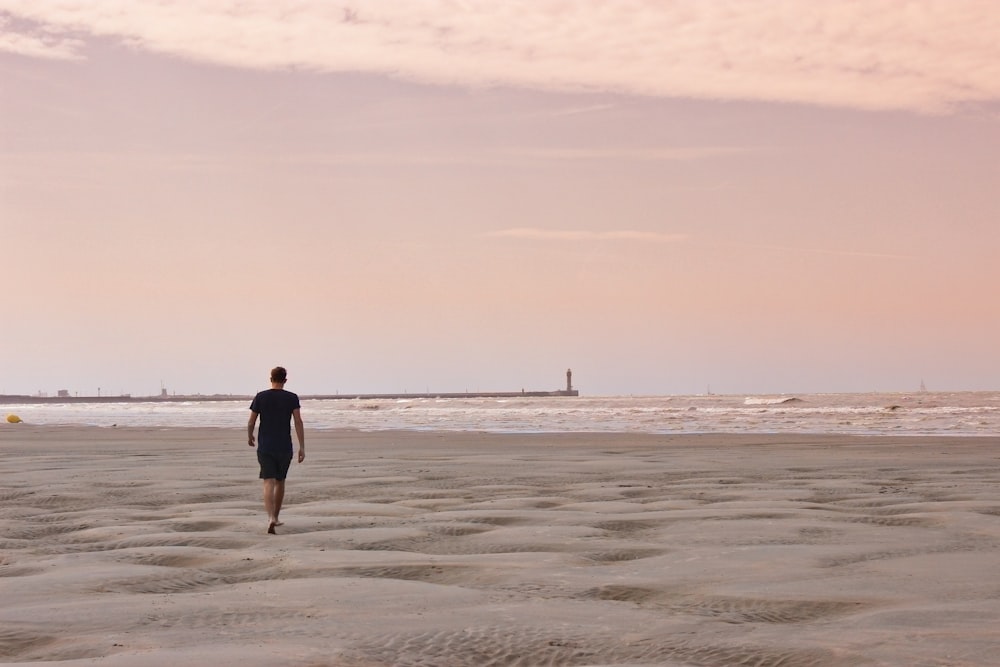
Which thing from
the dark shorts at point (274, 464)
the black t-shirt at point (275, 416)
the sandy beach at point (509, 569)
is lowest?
the sandy beach at point (509, 569)

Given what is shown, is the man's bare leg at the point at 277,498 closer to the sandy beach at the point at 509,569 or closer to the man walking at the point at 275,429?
the man walking at the point at 275,429

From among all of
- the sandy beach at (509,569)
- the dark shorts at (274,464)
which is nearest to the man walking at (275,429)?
the dark shorts at (274,464)

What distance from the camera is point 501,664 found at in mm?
4766

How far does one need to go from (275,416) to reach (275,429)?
0.44ft

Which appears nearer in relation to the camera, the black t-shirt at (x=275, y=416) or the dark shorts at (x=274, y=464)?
the dark shorts at (x=274, y=464)

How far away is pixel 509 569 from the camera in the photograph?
7.12 m

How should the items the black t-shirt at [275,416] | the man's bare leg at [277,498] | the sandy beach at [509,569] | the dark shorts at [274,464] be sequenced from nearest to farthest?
the sandy beach at [509,569] → the man's bare leg at [277,498] → the dark shorts at [274,464] → the black t-shirt at [275,416]

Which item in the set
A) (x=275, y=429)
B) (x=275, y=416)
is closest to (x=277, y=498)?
(x=275, y=429)

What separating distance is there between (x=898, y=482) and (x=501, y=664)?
1012cm

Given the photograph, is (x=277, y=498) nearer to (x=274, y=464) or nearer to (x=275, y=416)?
(x=274, y=464)

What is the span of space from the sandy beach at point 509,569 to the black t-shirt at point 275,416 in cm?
77

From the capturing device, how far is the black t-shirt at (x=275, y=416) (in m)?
10.4

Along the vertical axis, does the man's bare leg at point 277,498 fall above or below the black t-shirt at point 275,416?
below

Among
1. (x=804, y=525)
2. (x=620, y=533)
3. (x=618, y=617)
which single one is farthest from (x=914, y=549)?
(x=618, y=617)
